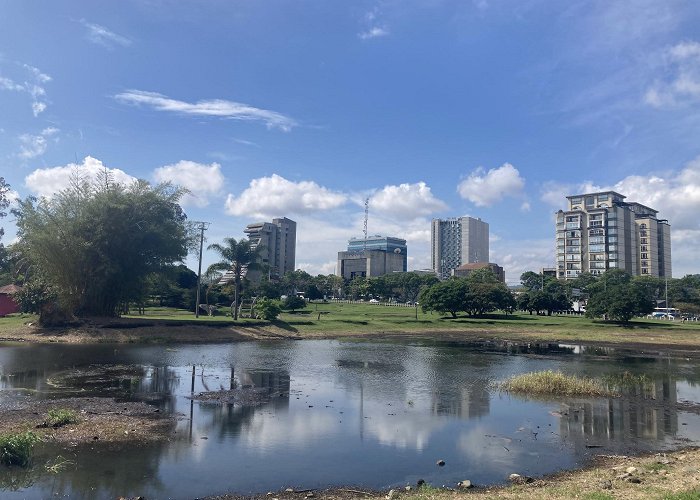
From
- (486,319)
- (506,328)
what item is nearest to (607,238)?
(486,319)

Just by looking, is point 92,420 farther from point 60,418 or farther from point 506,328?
point 506,328

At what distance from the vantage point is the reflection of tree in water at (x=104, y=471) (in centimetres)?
1336

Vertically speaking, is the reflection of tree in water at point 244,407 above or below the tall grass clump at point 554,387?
below

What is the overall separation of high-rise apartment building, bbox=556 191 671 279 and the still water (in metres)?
152

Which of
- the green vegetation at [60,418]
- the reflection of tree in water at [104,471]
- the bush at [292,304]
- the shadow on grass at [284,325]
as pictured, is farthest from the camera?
the bush at [292,304]

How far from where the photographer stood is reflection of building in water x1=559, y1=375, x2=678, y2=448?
2066 centimetres

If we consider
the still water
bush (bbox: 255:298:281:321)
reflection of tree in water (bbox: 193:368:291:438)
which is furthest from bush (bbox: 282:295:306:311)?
reflection of tree in water (bbox: 193:368:291:438)

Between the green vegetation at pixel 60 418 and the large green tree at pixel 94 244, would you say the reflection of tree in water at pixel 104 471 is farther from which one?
the large green tree at pixel 94 244

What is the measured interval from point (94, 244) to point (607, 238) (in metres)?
171

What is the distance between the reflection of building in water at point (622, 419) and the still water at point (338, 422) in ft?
0.28

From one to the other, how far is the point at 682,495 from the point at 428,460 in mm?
7402

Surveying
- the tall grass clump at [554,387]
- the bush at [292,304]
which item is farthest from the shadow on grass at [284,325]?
the tall grass clump at [554,387]

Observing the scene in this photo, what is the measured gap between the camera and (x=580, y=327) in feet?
255

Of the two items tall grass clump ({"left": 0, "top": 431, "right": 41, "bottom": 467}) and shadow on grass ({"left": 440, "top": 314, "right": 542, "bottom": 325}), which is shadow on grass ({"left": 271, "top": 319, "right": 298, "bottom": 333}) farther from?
tall grass clump ({"left": 0, "top": 431, "right": 41, "bottom": 467})
